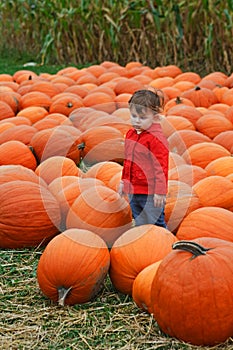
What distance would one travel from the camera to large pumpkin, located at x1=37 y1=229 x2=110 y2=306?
305cm

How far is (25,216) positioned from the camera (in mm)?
3740

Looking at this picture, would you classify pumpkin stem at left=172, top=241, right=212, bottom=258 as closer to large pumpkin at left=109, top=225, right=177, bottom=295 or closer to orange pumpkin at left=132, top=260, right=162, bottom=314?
orange pumpkin at left=132, top=260, right=162, bottom=314

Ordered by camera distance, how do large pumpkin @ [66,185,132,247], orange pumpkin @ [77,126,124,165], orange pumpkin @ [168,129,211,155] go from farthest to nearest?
orange pumpkin @ [77,126,124,165] → orange pumpkin @ [168,129,211,155] → large pumpkin @ [66,185,132,247]

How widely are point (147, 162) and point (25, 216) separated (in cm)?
84

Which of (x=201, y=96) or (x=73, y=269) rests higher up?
(x=73, y=269)

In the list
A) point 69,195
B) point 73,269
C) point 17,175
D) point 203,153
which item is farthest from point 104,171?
point 73,269

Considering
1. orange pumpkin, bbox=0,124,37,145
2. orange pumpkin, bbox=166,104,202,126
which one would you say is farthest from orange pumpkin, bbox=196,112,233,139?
orange pumpkin, bbox=0,124,37,145

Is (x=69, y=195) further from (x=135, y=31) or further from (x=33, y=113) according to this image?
(x=135, y=31)

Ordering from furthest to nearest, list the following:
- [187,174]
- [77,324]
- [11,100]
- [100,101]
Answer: [11,100] → [100,101] → [187,174] → [77,324]

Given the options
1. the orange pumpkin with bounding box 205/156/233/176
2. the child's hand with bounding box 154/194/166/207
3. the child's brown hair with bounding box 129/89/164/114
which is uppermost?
the child's brown hair with bounding box 129/89/164/114

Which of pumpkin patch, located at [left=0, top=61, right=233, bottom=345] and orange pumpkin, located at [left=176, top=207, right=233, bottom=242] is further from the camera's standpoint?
orange pumpkin, located at [left=176, top=207, right=233, bottom=242]

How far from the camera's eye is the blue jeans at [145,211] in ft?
12.3

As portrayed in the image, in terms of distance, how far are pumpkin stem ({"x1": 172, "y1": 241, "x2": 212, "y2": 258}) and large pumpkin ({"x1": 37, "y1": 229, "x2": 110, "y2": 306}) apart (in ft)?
1.75

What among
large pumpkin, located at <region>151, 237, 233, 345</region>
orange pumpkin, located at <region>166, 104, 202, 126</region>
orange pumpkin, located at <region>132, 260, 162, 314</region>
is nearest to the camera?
large pumpkin, located at <region>151, 237, 233, 345</region>
